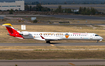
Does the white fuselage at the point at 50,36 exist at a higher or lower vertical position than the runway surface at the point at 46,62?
lower

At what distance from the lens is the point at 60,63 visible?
2895 cm

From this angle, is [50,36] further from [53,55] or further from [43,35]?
[53,55]

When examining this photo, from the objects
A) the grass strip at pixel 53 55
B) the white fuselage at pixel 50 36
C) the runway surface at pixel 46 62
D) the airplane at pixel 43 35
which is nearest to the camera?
the runway surface at pixel 46 62

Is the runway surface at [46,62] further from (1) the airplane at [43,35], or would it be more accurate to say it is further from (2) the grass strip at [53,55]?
(1) the airplane at [43,35]

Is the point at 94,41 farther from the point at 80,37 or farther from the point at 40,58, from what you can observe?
the point at 40,58

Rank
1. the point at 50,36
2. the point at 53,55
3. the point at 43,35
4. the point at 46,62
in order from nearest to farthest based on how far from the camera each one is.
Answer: the point at 46,62 → the point at 53,55 → the point at 43,35 → the point at 50,36

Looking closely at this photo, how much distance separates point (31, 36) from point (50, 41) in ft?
21.4

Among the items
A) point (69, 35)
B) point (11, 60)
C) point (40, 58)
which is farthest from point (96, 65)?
point (69, 35)

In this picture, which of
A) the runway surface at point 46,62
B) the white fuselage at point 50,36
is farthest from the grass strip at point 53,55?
the white fuselage at point 50,36

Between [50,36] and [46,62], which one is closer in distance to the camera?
[46,62]

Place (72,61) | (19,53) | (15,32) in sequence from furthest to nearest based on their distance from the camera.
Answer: (15,32)
(19,53)
(72,61)

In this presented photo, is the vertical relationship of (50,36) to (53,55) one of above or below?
below

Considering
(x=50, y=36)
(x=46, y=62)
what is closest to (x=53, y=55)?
(x=46, y=62)

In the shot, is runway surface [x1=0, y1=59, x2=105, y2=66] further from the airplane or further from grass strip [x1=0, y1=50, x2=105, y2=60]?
the airplane
